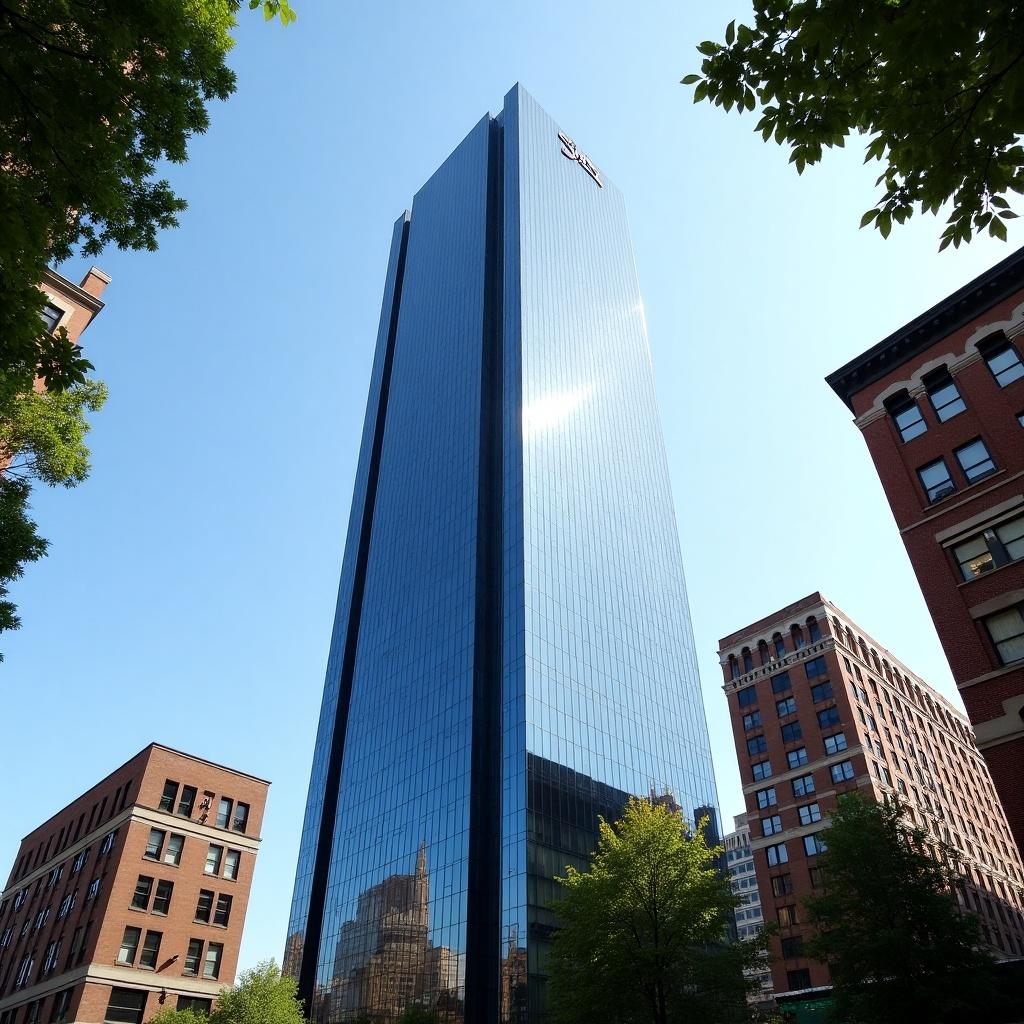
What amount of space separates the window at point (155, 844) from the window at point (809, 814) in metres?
53.4

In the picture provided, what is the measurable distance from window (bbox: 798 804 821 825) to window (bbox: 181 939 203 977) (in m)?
50.4

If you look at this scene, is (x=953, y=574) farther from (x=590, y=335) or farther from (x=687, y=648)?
(x=590, y=335)

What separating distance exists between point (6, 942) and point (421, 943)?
35.3 metres

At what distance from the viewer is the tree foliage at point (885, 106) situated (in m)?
8.22

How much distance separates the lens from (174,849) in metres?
54.8

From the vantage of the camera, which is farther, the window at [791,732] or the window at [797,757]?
the window at [791,732]

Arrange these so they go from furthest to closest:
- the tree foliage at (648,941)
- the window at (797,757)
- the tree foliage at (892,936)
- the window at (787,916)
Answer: the window at (797,757), the window at (787,916), the tree foliage at (892,936), the tree foliage at (648,941)

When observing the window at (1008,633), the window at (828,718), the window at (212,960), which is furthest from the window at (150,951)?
the window at (828,718)

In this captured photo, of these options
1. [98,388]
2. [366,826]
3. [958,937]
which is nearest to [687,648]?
[366,826]

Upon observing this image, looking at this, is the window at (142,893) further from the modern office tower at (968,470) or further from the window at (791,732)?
the window at (791,732)

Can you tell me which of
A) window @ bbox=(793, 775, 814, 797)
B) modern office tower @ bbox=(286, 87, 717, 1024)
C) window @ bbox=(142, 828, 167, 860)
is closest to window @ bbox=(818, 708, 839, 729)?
window @ bbox=(793, 775, 814, 797)

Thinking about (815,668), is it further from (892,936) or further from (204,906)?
(204,906)

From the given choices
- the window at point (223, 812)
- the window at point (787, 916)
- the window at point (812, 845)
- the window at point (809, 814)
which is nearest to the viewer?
the window at point (223, 812)

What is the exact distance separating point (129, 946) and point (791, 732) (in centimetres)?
5810
